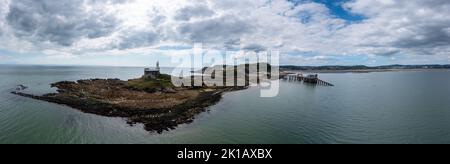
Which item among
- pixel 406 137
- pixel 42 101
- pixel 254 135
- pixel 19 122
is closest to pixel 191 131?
pixel 254 135

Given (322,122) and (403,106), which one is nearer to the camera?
(322,122)

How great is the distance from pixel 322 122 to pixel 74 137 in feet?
95.0

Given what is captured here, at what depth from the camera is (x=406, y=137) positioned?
92.2ft

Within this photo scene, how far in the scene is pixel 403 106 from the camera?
46.8 meters
